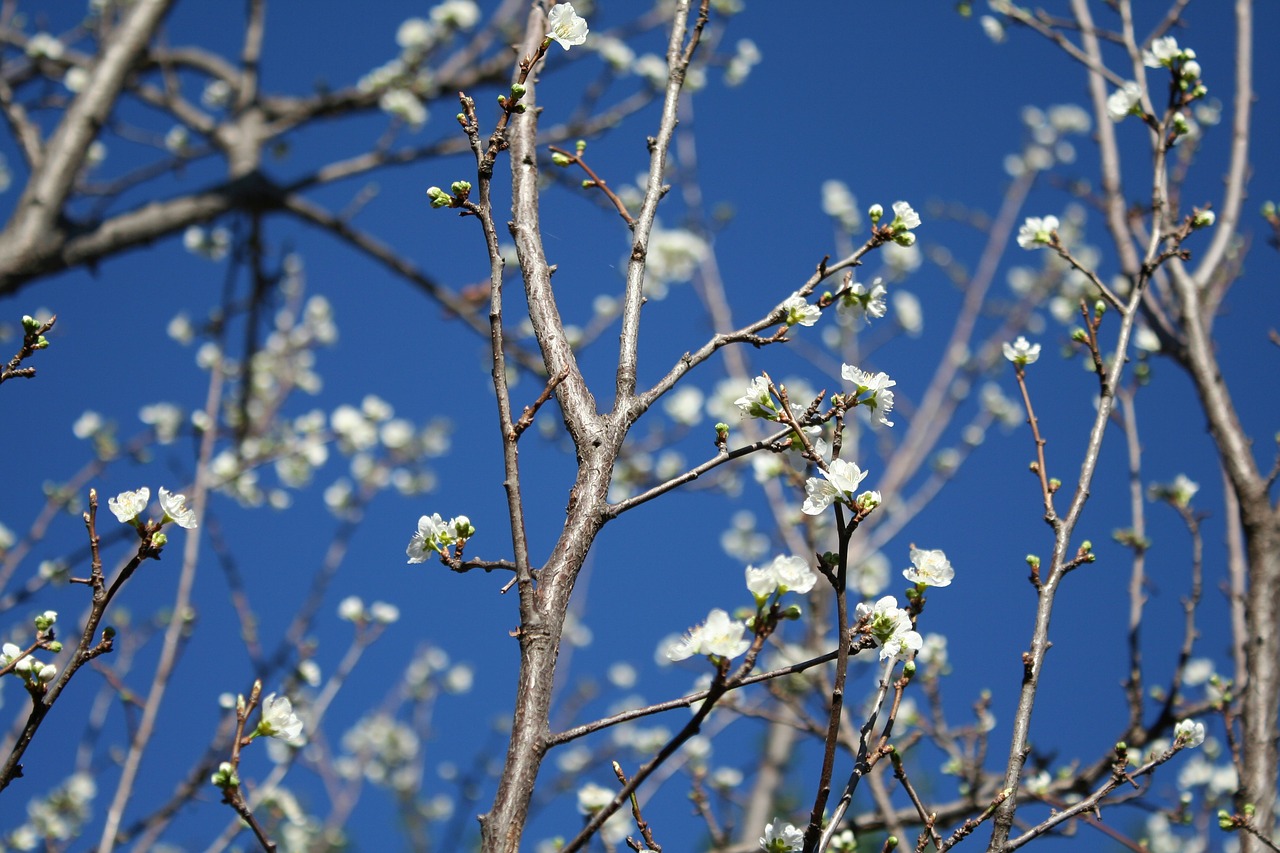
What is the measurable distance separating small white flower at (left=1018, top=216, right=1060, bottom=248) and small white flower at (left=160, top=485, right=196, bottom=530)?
203cm

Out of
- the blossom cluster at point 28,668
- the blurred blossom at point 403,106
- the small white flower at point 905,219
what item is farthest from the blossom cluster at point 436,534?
the blurred blossom at point 403,106

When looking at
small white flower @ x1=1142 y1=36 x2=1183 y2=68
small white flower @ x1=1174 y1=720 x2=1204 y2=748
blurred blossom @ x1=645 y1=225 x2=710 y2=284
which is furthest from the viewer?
blurred blossom @ x1=645 y1=225 x2=710 y2=284

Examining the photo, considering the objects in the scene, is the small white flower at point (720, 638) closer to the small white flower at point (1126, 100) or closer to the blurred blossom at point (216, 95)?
the small white flower at point (1126, 100)

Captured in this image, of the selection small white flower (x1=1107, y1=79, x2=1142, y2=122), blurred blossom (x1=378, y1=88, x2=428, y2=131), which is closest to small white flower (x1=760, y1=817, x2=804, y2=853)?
small white flower (x1=1107, y1=79, x2=1142, y2=122)

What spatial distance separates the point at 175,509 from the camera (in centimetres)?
157

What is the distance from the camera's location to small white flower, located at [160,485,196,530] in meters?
1.54

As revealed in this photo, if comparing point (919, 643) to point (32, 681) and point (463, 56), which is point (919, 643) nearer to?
point (32, 681)

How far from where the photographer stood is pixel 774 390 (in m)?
1.46

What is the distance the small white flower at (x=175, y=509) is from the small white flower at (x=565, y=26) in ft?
3.28

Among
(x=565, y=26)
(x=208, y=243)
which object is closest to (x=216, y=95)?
(x=208, y=243)

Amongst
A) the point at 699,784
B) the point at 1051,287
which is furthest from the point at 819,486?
the point at 1051,287

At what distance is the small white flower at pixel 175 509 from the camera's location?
1545 millimetres

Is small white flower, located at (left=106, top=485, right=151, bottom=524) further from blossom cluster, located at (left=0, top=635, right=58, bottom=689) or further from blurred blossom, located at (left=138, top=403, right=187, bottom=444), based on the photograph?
blurred blossom, located at (left=138, top=403, right=187, bottom=444)

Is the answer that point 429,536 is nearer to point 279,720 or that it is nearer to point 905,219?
point 279,720
